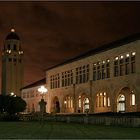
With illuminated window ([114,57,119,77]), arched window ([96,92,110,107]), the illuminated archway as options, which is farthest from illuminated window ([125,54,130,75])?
the illuminated archway

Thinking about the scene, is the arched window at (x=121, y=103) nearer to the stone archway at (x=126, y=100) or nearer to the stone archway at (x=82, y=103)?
the stone archway at (x=126, y=100)

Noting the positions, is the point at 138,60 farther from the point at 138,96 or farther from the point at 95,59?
the point at 95,59

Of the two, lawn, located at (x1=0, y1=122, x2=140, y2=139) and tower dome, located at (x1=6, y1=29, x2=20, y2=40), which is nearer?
lawn, located at (x1=0, y1=122, x2=140, y2=139)

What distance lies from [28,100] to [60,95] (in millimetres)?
33392

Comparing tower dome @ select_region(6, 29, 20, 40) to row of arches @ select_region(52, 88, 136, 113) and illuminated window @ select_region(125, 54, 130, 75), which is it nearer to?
row of arches @ select_region(52, 88, 136, 113)

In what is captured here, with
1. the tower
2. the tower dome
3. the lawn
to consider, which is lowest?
the lawn

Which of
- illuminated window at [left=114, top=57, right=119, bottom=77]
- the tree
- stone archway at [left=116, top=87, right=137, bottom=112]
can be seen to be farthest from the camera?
the tree

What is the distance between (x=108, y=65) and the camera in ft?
193

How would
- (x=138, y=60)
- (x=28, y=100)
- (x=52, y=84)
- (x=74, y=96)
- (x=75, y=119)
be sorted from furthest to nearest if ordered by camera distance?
(x=28, y=100)
(x=52, y=84)
(x=74, y=96)
(x=138, y=60)
(x=75, y=119)

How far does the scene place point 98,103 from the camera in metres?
63.1

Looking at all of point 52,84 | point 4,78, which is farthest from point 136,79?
point 4,78

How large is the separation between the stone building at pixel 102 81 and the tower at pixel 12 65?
5196cm

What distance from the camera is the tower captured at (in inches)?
5291

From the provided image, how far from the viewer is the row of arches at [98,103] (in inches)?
2152
